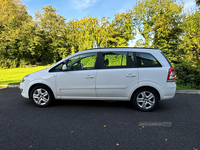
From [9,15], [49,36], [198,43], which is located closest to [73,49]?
[49,36]

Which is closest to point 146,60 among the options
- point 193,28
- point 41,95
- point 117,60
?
point 117,60

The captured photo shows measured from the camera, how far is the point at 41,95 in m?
4.54

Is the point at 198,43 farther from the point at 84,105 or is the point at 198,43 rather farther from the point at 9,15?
the point at 9,15

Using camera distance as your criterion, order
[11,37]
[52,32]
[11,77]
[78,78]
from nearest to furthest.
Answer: [78,78] → [11,77] → [11,37] → [52,32]

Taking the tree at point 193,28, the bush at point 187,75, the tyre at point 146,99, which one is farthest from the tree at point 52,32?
the tyre at point 146,99

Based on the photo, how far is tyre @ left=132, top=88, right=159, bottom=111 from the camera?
4.11 metres

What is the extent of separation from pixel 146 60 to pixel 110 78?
1175mm

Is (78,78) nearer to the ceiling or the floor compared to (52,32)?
nearer to the floor

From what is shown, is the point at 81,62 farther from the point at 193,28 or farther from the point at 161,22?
the point at 161,22

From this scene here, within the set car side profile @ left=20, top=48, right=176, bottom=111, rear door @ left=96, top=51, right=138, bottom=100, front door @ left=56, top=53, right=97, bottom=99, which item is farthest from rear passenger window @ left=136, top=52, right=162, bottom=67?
front door @ left=56, top=53, right=97, bottom=99

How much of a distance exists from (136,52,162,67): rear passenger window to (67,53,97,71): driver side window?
1.34 metres

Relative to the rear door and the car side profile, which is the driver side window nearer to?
the car side profile

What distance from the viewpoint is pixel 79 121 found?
11.7 ft

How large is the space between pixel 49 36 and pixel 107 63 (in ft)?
125
